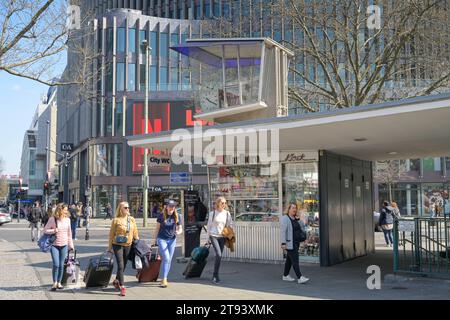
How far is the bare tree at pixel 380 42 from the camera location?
1839 centimetres

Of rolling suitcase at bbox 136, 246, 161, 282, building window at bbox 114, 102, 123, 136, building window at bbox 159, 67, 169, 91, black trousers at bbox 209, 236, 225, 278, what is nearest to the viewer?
rolling suitcase at bbox 136, 246, 161, 282

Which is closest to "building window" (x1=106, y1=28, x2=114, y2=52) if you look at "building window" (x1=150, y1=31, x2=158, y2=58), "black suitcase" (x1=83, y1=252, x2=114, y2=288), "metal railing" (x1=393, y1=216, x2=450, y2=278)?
"building window" (x1=150, y1=31, x2=158, y2=58)

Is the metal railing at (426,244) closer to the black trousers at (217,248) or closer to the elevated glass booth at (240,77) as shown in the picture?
the black trousers at (217,248)

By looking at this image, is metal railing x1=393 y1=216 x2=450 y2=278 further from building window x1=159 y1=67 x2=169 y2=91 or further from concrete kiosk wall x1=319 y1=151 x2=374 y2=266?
building window x1=159 y1=67 x2=169 y2=91

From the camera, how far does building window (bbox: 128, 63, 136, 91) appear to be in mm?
50075

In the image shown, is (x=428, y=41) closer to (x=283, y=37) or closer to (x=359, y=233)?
(x=283, y=37)

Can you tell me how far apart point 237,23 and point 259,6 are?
1.31m

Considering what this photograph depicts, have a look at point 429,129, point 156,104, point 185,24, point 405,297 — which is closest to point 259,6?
point 429,129

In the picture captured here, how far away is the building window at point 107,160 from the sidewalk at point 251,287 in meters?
37.2

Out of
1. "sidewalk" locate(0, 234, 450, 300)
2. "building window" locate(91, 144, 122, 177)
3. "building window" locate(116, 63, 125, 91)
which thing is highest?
"building window" locate(116, 63, 125, 91)

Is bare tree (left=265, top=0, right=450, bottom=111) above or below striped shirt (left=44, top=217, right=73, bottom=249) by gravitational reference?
above

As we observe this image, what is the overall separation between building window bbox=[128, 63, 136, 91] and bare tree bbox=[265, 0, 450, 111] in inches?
1209

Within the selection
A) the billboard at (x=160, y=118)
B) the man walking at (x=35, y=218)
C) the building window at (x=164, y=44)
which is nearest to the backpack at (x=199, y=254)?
the man walking at (x=35, y=218)

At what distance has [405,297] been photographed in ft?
26.8
